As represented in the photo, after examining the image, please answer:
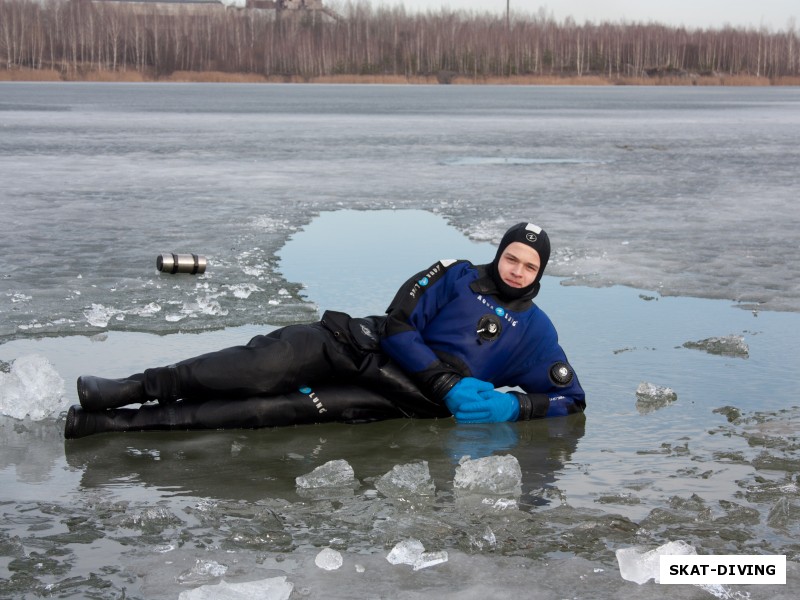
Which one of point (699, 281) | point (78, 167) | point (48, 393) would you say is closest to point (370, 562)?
point (48, 393)

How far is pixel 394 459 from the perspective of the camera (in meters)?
4.49

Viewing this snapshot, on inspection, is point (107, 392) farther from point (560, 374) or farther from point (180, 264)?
point (180, 264)

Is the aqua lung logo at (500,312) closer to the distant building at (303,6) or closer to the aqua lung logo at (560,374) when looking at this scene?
the aqua lung logo at (560,374)

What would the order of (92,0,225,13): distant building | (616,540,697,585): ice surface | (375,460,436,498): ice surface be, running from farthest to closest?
(92,0,225,13): distant building → (375,460,436,498): ice surface → (616,540,697,585): ice surface

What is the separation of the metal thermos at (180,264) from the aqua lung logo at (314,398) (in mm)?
3510

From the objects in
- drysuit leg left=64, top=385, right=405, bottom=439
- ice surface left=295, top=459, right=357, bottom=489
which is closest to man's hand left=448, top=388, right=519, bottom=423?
drysuit leg left=64, top=385, right=405, bottom=439

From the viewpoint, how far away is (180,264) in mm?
8195

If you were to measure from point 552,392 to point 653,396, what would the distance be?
572mm

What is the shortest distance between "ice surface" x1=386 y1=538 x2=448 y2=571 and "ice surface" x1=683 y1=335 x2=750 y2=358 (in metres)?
3.25

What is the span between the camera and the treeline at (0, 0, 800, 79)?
11094 centimetres

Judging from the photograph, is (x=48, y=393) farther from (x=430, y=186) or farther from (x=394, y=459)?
(x=430, y=186)

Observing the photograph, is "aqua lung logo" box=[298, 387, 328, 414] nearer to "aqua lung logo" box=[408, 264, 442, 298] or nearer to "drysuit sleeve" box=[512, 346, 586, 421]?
"aqua lung logo" box=[408, 264, 442, 298]

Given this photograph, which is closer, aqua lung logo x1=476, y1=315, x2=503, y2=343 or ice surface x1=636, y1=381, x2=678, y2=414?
aqua lung logo x1=476, y1=315, x2=503, y2=343

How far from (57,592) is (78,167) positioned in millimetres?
14774
